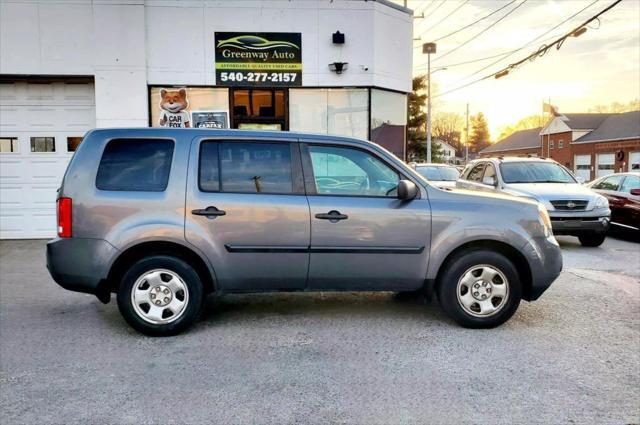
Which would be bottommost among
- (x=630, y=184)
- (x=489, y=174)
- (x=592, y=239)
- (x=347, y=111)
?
(x=592, y=239)

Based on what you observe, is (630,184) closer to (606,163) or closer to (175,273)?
(175,273)

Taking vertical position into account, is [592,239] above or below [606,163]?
below

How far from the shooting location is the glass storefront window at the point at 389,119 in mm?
12201

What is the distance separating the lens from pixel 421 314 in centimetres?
559

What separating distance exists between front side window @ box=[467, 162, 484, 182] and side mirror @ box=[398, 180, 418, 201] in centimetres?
801

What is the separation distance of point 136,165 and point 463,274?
3.28 meters

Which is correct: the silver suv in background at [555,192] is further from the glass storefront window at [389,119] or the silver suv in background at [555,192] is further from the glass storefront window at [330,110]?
the glass storefront window at [330,110]

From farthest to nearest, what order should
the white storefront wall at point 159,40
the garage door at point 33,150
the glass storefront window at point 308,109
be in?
the glass storefront window at point 308,109 < the garage door at point 33,150 < the white storefront wall at point 159,40

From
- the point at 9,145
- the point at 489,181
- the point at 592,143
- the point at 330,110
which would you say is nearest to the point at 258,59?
the point at 330,110

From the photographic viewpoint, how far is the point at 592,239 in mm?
10539

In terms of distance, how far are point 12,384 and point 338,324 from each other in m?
2.83

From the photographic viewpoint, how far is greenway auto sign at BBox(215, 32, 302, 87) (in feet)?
37.6

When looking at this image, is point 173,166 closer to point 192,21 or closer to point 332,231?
point 332,231

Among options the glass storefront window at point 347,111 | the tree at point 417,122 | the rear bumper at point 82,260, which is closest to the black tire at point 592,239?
the glass storefront window at point 347,111
